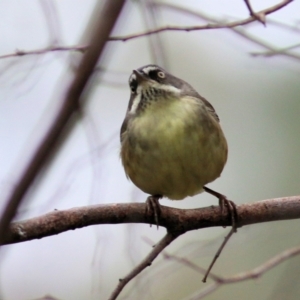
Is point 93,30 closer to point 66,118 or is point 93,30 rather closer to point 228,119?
point 66,118

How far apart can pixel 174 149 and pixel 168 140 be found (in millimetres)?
68

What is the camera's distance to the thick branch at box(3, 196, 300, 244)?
8.49 feet

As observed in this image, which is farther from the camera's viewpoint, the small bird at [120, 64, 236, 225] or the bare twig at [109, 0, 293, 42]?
the small bird at [120, 64, 236, 225]

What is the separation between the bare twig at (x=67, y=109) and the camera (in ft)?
3.00

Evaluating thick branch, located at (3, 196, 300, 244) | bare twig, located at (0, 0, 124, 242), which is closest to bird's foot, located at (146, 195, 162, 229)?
thick branch, located at (3, 196, 300, 244)

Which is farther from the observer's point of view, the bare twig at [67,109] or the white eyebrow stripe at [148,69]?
the white eyebrow stripe at [148,69]

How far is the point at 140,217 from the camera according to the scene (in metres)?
2.89

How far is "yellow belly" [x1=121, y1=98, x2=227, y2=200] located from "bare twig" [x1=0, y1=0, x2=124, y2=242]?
7.95 ft

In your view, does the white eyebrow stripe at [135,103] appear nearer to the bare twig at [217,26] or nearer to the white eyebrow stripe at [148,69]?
the white eyebrow stripe at [148,69]

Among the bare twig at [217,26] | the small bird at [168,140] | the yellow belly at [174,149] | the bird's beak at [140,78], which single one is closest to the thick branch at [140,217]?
the small bird at [168,140]

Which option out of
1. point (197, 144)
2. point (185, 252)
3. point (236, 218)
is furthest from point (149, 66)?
point (185, 252)

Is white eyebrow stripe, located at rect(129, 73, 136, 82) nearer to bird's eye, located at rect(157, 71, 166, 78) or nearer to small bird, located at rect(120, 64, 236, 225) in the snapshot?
small bird, located at rect(120, 64, 236, 225)

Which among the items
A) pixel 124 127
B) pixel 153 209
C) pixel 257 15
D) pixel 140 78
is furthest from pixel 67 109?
pixel 124 127

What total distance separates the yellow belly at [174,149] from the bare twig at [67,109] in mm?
2423
